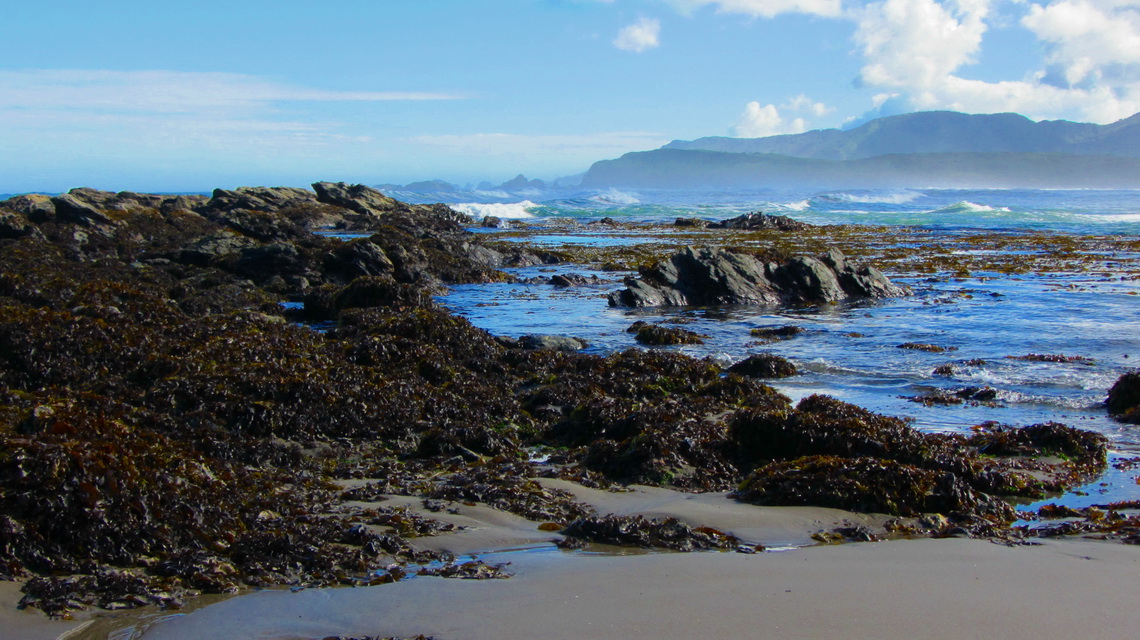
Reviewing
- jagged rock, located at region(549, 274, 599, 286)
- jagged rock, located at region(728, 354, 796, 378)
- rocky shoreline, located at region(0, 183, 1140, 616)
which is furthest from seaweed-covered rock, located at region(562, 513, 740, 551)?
jagged rock, located at region(549, 274, 599, 286)

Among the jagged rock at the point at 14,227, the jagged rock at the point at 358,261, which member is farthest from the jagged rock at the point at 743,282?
the jagged rock at the point at 14,227

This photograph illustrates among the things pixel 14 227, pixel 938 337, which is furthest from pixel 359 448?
pixel 14 227

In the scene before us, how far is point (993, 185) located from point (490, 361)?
7184 inches

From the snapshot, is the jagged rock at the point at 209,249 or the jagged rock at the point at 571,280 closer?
the jagged rock at the point at 209,249

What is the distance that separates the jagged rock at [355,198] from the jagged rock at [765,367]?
36.2 m

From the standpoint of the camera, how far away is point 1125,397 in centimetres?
797

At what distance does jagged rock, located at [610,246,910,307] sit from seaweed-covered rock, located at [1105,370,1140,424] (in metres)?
9.16

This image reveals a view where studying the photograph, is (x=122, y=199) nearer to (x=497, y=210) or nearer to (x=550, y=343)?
(x=497, y=210)

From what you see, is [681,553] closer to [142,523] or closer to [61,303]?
[142,523]

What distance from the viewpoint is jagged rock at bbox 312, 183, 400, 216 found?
44.9 meters

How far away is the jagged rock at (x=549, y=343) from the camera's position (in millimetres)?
11156

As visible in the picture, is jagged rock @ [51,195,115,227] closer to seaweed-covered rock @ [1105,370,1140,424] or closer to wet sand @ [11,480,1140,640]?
wet sand @ [11,480,1140,640]

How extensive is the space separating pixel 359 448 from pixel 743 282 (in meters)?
12.4

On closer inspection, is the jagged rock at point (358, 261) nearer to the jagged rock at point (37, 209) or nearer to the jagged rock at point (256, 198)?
the jagged rock at point (37, 209)
